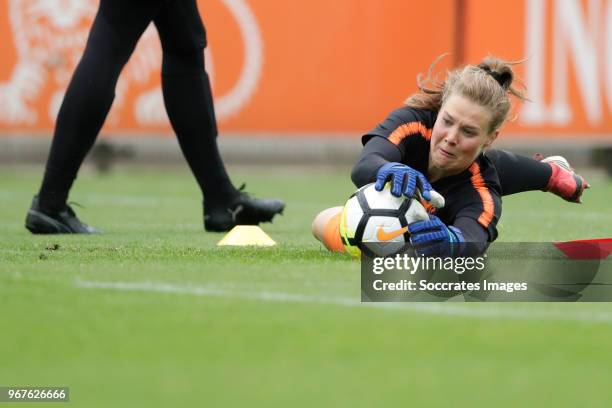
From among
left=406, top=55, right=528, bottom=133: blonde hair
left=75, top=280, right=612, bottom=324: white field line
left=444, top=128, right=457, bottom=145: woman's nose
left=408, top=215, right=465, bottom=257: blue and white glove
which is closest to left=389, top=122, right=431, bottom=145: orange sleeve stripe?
left=406, top=55, right=528, bottom=133: blonde hair

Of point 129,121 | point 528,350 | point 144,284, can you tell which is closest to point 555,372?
point 528,350

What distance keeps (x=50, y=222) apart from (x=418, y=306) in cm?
269

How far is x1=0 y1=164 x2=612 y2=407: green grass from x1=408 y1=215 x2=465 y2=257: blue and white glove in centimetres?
22

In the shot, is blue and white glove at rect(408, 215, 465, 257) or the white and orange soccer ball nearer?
blue and white glove at rect(408, 215, 465, 257)

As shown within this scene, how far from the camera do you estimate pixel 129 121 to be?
40.7 ft

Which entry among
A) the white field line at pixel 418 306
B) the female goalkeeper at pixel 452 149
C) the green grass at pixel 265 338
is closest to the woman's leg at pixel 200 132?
the female goalkeeper at pixel 452 149

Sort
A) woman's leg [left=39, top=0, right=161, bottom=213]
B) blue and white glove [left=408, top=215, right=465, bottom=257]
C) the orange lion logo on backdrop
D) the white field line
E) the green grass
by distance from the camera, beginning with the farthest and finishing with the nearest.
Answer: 1. the orange lion logo on backdrop
2. woman's leg [left=39, top=0, right=161, bottom=213]
3. blue and white glove [left=408, top=215, right=465, bottom=257]
4. the white field line
5. the green grass

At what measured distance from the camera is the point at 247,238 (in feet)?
18.0

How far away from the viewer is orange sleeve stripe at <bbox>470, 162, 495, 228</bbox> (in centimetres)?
485

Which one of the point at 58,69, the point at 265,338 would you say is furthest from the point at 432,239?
the point at 58,69

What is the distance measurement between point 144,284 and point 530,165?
220cm

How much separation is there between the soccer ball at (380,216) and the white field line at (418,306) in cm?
84

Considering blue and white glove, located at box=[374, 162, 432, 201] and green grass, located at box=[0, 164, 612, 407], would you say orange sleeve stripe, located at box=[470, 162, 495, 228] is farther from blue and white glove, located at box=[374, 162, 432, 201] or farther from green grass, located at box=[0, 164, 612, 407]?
green grass, located at box=[0, 164, 612, 407]

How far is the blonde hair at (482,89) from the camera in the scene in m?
4.84
